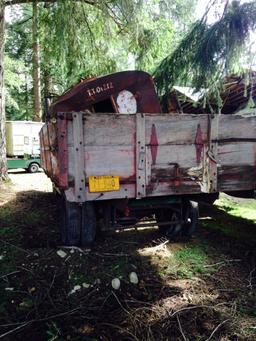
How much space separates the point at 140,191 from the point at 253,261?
159cm

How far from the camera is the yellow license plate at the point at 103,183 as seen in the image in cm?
313

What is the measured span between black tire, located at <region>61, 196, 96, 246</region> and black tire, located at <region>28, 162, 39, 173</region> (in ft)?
38.3

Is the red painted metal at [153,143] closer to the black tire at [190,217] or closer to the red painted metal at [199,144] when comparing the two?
the red painted metal at [199,144]

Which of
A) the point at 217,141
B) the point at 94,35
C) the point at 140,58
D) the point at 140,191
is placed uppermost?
the point at 94,35

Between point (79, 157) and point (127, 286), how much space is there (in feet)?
4.32

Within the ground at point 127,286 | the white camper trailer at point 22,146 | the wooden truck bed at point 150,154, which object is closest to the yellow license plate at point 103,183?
the wooden truck bed at point 150,154

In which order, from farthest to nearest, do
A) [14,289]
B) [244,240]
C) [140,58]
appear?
[140,58]
[244,240]
[14,289]

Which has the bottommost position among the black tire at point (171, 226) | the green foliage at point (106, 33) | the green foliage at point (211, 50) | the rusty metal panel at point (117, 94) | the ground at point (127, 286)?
the ground at point (127, 286)

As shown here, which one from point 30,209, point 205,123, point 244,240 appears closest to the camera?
point 205,123

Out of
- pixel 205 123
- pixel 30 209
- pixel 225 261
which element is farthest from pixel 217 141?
pixel 30 209

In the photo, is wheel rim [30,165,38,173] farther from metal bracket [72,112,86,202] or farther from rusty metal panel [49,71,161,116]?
metal bracket [72,112,86,202]

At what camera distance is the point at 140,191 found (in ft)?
10.7

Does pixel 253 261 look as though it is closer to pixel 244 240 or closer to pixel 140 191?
pixel 244 240

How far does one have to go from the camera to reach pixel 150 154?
10.7 ft
